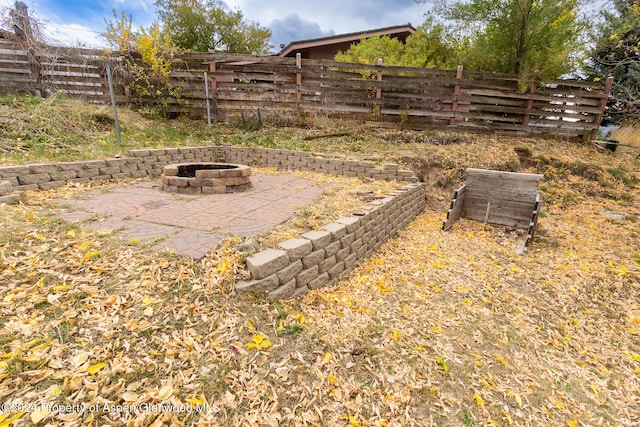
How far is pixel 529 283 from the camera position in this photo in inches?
162

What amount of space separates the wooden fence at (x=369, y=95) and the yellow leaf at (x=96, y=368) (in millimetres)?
8434

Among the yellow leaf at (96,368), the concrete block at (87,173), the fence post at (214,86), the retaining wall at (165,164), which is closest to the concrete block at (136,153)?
the retaining wall at (165,164)

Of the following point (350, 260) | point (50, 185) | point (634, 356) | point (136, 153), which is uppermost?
point (136, 153)

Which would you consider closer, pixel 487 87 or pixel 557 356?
pixel 557 356

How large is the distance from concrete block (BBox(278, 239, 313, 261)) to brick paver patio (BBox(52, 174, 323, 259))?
513 millimetres

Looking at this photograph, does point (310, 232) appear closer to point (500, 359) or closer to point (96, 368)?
point (96, 368)

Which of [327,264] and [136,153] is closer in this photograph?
[327,264]

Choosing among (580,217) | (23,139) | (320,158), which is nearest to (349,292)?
(320,158)

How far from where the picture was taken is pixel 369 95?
30.2 ft

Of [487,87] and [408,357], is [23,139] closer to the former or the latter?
[408,357]

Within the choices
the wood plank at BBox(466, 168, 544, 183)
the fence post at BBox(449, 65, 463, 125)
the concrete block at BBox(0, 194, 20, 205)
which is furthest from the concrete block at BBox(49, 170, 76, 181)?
the fence post at BBox(449, 65, 463, 125)

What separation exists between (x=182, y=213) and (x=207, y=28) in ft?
53.7

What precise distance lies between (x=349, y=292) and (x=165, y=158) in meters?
5.19

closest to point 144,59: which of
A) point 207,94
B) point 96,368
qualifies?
point 207,94
